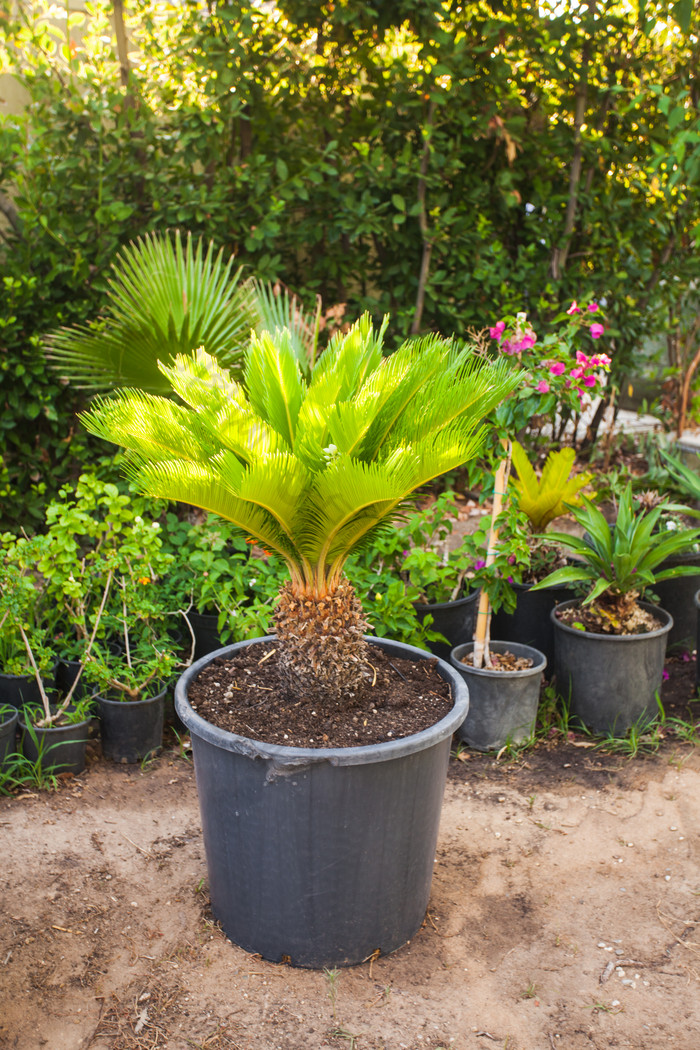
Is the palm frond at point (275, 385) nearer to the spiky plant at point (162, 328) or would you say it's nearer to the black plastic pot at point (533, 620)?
the spiky plant at point (162, 328)

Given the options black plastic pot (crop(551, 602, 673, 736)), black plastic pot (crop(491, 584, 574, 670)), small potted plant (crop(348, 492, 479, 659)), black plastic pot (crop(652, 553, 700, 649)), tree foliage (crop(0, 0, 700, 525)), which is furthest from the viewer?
tree foliage (crop(0, 0, 700, 525))

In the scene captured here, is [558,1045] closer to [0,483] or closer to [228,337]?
[228,337]

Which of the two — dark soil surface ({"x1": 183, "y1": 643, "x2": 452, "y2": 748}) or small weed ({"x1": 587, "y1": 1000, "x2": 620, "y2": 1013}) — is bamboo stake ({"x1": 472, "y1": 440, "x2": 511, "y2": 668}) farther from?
small weed ({"x1": 587, "y1": 1000, "x2": 620, "y2": 1013})

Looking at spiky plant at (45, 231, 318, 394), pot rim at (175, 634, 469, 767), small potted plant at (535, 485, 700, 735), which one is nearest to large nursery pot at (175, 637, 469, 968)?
pot rim at (175, 634, 469, 767)

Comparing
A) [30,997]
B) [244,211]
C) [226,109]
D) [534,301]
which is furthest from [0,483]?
[534,301]

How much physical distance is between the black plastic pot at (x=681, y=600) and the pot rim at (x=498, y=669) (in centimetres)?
101

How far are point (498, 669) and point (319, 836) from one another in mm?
1396

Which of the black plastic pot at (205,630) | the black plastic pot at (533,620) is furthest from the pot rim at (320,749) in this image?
the black plastic pot at (533,620)

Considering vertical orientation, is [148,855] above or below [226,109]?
below

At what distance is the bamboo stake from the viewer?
304 cm

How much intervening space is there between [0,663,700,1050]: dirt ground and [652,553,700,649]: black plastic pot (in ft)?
3.86

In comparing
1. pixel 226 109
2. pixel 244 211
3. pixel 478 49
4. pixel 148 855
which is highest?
pixel 478 49

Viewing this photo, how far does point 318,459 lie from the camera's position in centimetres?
193

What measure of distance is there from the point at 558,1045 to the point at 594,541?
6.27 feet
